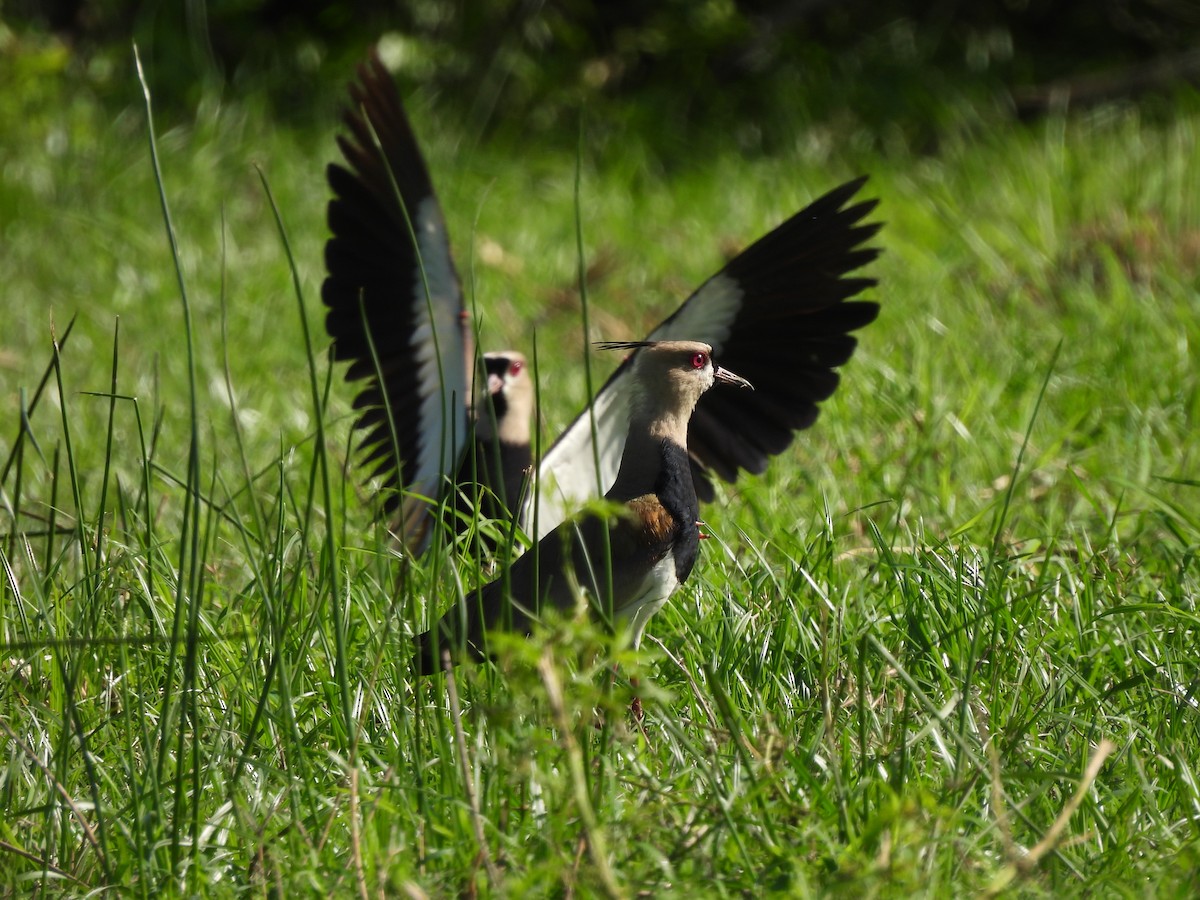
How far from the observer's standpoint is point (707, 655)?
245 cm

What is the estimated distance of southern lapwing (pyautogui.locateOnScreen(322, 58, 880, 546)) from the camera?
10.4ft

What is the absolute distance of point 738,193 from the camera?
6.78 m

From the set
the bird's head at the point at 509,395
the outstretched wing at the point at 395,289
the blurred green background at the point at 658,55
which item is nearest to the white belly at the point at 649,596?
the outstretched wing at the point at 395,289

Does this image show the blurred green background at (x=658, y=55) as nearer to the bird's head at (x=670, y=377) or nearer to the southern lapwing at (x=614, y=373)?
the southern lapwing at (x=614, y=373)

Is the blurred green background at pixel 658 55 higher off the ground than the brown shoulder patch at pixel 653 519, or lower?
higher

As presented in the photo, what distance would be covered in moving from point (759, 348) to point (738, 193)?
144 inches

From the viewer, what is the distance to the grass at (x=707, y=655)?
181 cm

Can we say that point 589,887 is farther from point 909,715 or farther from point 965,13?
point 965,13

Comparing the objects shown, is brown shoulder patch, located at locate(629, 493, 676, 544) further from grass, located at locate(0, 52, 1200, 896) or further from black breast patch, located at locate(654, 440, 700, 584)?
grass, located at locate(0, 52, 1200, 896)

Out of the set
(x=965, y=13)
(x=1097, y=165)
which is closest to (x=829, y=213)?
(x=1097, y=165)

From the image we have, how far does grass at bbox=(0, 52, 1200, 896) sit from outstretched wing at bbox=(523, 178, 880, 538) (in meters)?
0.18

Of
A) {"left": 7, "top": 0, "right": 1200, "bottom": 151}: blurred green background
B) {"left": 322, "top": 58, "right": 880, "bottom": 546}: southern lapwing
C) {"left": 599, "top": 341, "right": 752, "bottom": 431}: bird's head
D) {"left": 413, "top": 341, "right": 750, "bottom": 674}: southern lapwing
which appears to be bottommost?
{"left": 413, "top": 341, "right": 750, "bottom": 674}: southern lapwing

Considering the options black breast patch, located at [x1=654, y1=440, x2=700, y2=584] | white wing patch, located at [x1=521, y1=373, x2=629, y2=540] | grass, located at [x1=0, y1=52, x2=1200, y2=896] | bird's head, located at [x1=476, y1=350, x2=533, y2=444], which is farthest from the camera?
bird's head, located at [x1=476, y1=350, x2=533, y2=444]

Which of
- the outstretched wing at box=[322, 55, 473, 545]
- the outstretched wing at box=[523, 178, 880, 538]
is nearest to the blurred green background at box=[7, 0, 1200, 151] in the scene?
the outstretched wing at box=[322, 55, 473, 545]
